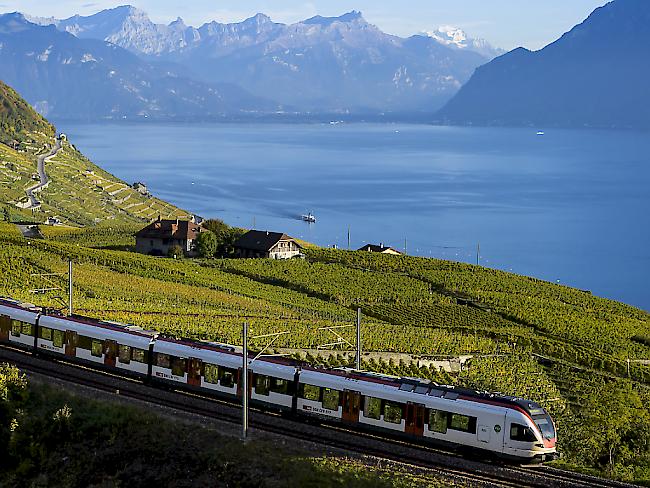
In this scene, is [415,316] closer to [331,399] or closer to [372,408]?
[331,399]

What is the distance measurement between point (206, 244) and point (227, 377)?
57373 mm

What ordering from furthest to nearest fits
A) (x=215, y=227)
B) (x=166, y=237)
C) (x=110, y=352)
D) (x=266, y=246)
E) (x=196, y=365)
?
(x=215, y=227) < (x=166, y=237) < (x=266, y=246) < (x=110, y=352) < (x=196, y=365)

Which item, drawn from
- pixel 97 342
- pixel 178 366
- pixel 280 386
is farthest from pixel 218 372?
pixel 97 342

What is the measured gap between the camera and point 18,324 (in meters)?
35.1

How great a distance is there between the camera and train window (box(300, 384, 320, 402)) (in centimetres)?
2761

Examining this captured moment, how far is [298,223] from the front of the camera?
163m

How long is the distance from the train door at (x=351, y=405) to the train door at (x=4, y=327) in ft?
50.1

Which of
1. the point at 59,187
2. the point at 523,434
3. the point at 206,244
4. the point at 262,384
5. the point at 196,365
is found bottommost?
the point at 523,434

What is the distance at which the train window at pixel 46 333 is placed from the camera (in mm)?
34062

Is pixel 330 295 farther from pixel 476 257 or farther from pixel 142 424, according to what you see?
pixel 476 257

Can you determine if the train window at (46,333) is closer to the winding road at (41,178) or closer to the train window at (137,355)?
the train window at (137,355)

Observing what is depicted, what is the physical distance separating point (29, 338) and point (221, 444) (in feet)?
43.7

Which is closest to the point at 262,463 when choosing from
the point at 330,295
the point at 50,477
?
the point at 50,477

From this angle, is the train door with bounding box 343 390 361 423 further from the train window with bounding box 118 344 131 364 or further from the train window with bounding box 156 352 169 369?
the train window with bounding box 118 344 131 364
